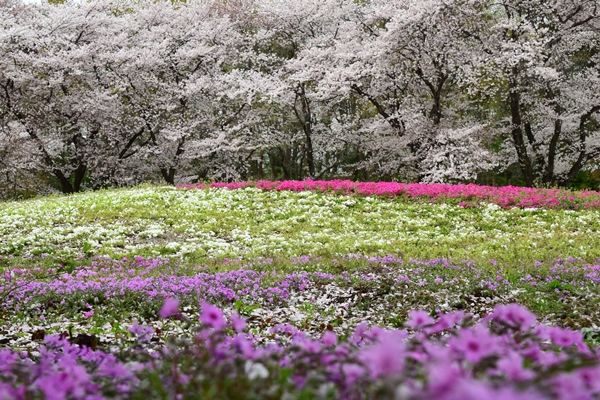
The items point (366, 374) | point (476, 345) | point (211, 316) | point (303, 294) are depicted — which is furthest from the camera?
point (303, 294)

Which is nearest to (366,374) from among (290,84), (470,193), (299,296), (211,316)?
(211,316)

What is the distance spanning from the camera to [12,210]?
1716 centimetres

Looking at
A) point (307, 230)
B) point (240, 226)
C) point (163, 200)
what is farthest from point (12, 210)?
point (307, 230)

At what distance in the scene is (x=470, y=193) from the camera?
18094 mm

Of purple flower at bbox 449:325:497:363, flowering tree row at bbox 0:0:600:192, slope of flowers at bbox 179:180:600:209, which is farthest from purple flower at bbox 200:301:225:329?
flowering tree row at bbox 0:0:600:192

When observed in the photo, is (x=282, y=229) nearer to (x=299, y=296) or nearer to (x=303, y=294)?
(x=303, y=294)

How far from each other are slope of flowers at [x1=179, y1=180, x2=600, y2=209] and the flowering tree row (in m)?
4.18

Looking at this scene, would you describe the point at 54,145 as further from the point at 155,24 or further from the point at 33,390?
the point at 33,390

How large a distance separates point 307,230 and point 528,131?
19.3 m

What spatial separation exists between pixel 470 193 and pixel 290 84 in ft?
45.8

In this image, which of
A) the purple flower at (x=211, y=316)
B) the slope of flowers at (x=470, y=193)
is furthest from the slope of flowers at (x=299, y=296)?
the slope of flowers at (x=470, y=193)

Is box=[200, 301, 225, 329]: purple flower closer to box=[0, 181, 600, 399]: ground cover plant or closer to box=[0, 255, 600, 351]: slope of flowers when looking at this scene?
box=[0, 181, 600, 399]: ground cover plant

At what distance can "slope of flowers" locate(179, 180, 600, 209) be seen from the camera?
1697cm

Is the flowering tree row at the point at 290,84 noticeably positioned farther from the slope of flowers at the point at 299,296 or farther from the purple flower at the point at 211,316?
the purple flower at the point at 211,316
